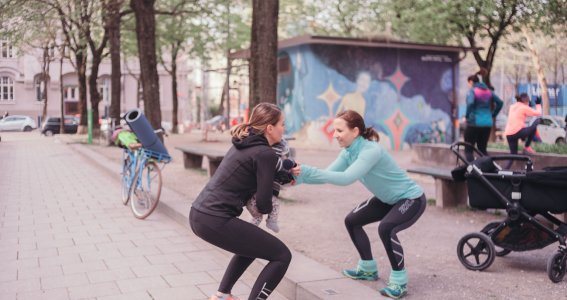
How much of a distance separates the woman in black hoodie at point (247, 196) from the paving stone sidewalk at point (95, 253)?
4.22 feet

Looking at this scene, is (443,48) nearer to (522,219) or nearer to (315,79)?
(315,79)

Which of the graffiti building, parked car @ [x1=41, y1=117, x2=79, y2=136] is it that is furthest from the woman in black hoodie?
parked car @ [x1=41, y1=117, x2=79, y2=136]

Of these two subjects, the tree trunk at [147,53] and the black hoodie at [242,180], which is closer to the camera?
the black hoodie at [242,180]

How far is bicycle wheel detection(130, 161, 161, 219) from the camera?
27.9ft

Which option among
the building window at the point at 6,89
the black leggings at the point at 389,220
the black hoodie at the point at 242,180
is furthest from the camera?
the building window at the point at 6,89

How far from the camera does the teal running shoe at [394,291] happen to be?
447 cm

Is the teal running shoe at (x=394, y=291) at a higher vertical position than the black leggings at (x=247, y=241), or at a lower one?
lower

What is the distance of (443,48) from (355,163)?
776 inches

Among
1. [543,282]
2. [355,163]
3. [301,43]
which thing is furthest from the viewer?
[301,43]

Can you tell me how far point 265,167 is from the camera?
363 cm

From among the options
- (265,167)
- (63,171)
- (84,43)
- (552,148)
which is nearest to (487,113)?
(552,148)

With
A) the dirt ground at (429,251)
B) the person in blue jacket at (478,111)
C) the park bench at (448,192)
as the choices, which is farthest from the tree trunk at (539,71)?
the dirt ground at (429,251)

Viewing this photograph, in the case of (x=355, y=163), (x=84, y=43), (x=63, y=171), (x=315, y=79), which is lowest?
(x=63, y=171)

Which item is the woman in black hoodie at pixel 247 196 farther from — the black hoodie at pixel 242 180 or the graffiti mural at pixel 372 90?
the graffiti mural at pixel 372 90
